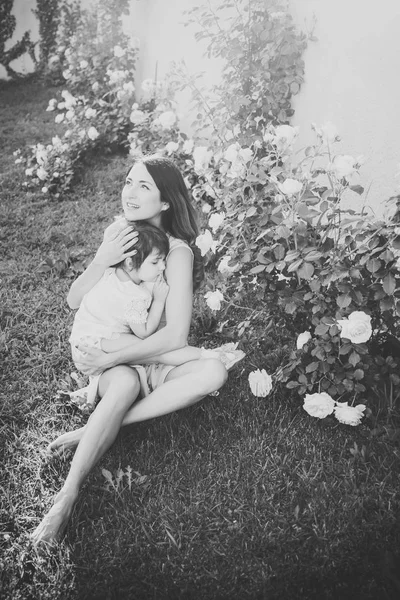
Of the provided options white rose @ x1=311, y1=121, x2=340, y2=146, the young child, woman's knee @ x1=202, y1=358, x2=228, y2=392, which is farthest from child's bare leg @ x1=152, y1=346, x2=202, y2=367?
white rose @ x1=311, y1=121, x2=340, y2=146

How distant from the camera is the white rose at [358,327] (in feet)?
6.43

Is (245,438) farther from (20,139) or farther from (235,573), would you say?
(20,139)

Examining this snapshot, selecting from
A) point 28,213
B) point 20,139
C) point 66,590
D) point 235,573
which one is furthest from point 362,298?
point 20,139

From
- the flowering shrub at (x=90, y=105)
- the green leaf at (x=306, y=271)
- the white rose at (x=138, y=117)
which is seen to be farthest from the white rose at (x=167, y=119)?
the green leaf at (x=306, y=271)

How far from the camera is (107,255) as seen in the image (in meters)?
2.20

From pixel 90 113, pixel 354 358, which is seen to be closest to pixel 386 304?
pixel 354 358

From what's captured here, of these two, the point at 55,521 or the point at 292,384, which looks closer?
the point at 55,521

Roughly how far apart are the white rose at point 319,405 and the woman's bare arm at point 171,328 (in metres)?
0.57

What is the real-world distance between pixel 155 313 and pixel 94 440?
0.58 meters

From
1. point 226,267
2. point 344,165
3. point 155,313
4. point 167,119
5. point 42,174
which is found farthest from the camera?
point 42,174

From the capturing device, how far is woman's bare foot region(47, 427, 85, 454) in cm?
208

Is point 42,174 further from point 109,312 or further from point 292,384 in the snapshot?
point 292,384

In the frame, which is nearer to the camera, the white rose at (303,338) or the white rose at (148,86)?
the white rose at (303,338)

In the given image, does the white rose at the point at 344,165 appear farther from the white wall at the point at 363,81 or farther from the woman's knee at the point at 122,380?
the woman's knee at the point at 122,380
